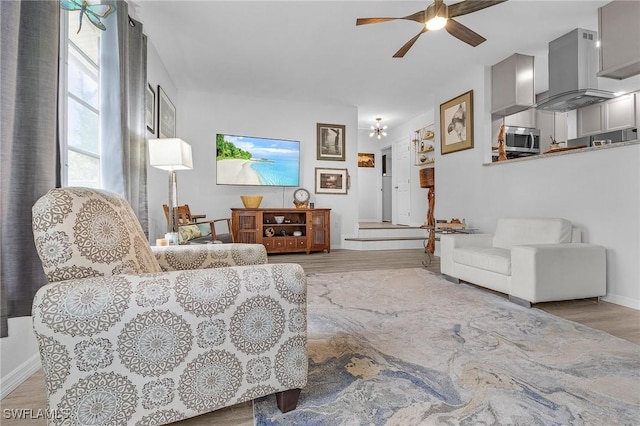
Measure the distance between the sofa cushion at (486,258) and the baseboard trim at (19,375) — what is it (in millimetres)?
3284

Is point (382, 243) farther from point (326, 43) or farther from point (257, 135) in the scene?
point (326, 43)

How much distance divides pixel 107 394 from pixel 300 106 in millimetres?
5520

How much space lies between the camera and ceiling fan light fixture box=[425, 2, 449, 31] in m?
2.39

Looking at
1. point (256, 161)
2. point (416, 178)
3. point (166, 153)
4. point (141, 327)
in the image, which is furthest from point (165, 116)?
point (416, 178)

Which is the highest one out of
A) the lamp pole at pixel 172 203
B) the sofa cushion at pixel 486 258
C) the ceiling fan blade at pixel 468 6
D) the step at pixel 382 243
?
the ceiling fan blade at pixel 468 6

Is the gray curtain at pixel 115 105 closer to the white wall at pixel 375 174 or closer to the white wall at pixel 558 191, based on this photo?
the white wall at pixel 558 191

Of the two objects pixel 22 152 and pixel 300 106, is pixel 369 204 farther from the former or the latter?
pixel 22 152

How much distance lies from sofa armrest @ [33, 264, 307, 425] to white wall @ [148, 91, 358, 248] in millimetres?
4577

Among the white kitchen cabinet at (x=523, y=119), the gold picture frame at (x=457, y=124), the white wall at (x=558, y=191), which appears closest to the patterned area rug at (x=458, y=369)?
the white wall at (x=558, y=191)

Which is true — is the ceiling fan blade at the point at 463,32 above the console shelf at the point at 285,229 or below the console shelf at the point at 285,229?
above

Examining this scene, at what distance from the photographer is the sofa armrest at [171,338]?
2.90ft

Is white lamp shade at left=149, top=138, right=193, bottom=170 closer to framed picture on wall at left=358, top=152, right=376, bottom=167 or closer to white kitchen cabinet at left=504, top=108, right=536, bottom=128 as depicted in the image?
white kitchen cabinet at left=504, top=108, right=536, bottom=128

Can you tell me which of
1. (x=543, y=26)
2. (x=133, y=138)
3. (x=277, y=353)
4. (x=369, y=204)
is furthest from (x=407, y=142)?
(x=277, y=353)

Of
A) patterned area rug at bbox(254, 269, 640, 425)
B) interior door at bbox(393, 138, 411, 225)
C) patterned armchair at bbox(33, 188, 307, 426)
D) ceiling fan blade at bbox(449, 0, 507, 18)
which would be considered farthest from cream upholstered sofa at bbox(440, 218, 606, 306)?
interior door at bbox(393, 138, 411, 225)
